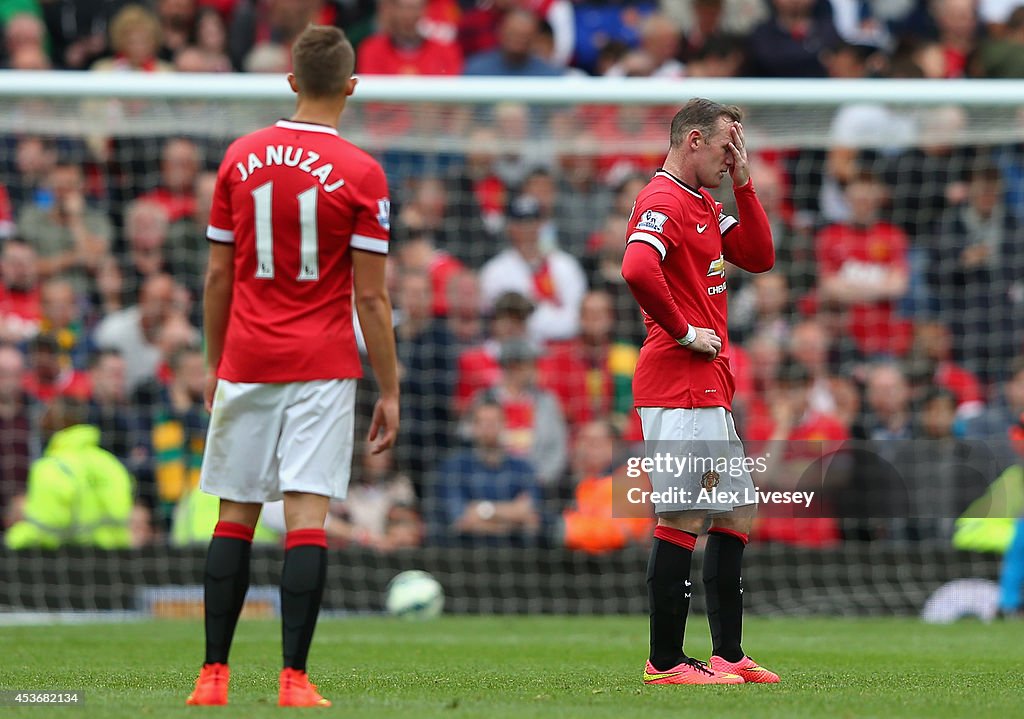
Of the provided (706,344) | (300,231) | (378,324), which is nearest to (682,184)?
(706,344)

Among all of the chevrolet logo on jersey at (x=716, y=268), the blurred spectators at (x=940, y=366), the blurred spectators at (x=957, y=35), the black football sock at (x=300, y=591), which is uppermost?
the blurred spectators at (x=957, y=35)

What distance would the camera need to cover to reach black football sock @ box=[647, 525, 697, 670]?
20.0ft

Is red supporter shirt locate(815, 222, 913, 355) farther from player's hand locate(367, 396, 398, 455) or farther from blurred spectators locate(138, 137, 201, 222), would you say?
player's hand locate(367, 396, 398, 455)

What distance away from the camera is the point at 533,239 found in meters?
13.3

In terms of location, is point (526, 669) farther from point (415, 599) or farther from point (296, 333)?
point (415, 599)

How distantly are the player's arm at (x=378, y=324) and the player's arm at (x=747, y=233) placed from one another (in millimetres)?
1660

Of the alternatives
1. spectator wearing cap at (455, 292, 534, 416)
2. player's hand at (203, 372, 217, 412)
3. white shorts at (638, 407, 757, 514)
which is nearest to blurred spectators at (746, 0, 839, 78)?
spectator wearing cap at (455, 292, 534, 416)

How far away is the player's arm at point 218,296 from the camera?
5.44 m

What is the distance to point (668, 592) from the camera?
608cm

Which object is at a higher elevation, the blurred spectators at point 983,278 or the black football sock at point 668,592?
the blurred spectators at point 983,278

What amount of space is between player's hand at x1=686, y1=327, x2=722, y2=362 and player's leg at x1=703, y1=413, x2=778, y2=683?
0.29 meters

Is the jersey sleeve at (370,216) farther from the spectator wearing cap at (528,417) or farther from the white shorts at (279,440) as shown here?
the spectator wearing cap at (528,417)

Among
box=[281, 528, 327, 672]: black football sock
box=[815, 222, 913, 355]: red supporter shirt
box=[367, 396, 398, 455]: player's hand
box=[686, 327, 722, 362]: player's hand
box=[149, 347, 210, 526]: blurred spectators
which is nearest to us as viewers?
box=[281, 528, 327, 672]: black football sock

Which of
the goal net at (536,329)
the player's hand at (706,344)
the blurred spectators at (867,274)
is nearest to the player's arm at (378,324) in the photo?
the player's hand at (706,344)
